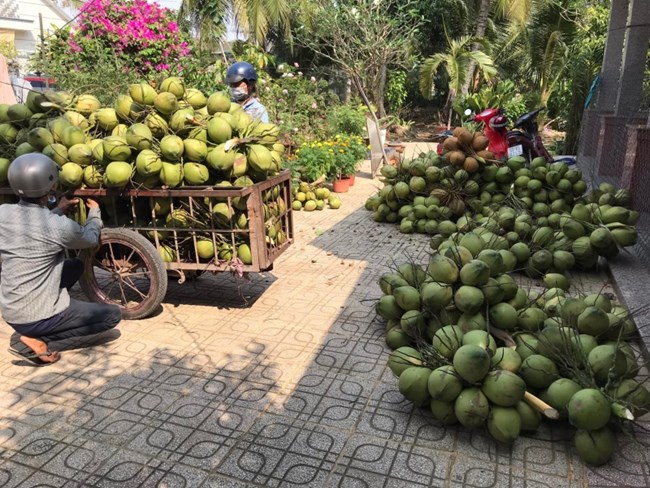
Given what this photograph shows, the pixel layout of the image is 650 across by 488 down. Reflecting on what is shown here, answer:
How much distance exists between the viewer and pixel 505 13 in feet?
59.0

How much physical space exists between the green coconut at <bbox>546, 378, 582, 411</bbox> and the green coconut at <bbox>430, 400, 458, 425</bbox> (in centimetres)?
50

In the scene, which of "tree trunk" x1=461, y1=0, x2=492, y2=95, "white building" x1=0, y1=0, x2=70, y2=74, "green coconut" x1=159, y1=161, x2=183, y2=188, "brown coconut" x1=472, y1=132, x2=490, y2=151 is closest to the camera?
"green coconut" x1=159, y1=161, x2=183, y2=188

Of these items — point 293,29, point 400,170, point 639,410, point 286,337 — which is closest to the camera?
point 639,410

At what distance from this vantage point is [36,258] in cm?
341

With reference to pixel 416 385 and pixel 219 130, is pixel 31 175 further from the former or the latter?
pixel 416 385

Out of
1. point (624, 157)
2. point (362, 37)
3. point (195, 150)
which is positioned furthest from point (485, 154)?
point (362, 37)

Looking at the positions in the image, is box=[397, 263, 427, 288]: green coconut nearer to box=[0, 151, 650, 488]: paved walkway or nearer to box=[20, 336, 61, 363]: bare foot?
box=[0, 151, 650, 488]: paved walkway

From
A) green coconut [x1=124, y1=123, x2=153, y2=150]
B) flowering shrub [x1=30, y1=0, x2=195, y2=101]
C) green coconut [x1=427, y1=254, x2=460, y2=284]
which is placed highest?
flowering shrub [x1=30, y1=0, x2=195, y2=101]

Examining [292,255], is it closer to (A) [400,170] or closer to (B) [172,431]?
(A) [400,170]

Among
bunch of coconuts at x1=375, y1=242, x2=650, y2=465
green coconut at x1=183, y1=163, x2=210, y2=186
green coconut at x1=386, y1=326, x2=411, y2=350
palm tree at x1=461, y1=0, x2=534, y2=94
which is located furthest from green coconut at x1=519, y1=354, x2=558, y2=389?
palm tree at x1=461, y1=0, x2=534, y2=94

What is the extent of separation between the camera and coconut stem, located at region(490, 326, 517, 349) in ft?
10.0

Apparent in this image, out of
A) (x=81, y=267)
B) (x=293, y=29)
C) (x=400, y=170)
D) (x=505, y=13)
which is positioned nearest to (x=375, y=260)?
(x=400, y=170)

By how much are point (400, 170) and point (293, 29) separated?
15.7m

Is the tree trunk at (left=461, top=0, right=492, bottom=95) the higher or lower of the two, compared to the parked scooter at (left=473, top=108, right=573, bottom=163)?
higher
